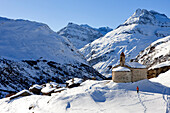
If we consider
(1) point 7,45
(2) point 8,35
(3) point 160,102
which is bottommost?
(3) point 160,102

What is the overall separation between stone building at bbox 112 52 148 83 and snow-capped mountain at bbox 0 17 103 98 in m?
40.2

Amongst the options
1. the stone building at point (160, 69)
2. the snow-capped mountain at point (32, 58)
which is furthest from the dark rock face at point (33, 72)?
the stone building at point (160, 69)

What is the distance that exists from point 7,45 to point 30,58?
1661 centimetres

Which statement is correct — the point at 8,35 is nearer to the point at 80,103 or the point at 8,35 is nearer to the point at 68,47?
the point at 68,47

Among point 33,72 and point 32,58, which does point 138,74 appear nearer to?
point 33,72

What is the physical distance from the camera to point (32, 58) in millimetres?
91062

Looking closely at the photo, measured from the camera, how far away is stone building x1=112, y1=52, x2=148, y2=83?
3453 centimetres

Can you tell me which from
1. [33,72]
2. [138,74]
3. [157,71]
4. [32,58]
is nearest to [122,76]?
[138,74]

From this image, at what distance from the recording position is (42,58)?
93688 mm

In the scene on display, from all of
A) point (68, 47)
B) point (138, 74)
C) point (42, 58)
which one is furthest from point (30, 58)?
point (138, 74)

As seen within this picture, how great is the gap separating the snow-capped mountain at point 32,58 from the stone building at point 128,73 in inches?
1584

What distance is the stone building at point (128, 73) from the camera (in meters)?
34.5

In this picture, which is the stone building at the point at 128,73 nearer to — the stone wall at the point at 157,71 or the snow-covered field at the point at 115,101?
the snow-covered field at the point at 115,101

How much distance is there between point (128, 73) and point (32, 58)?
66.1 m
